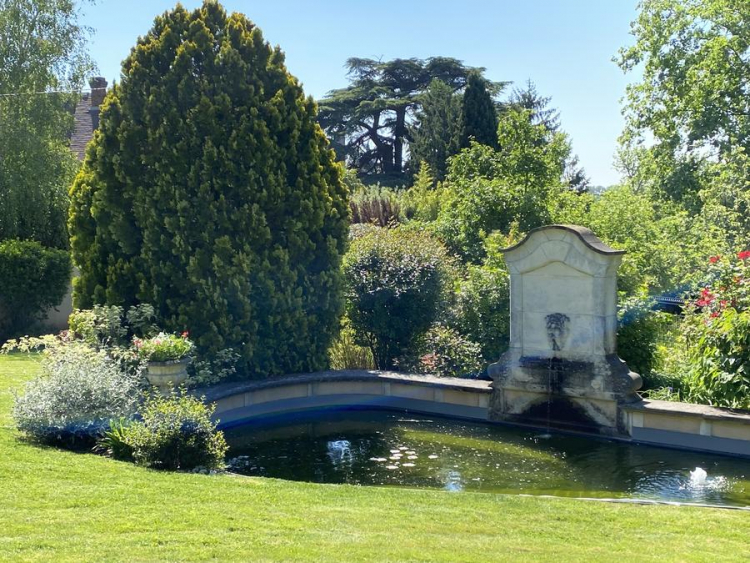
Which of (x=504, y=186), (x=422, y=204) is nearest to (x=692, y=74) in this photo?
(x=422, y=204)

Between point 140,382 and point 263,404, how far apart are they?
203cm

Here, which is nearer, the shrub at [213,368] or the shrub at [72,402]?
the shrub at [72,402]

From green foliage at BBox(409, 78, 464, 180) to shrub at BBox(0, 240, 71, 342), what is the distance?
18774 millimetres

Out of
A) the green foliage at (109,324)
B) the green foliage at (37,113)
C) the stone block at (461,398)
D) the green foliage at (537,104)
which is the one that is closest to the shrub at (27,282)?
the green foliage at (37,113)

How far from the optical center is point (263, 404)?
1059 cm

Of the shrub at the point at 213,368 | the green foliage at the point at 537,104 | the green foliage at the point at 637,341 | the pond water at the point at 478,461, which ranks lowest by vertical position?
the pond water at the point at 478,461

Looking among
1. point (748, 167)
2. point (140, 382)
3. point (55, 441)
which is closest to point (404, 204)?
point (748, 167)

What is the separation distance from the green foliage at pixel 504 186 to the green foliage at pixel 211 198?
185 inches

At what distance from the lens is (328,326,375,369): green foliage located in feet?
42.8

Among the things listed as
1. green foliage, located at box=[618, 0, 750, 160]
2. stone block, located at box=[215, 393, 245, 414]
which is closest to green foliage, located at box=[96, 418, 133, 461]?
stone block, located at box=[215, 393, 245, 414]

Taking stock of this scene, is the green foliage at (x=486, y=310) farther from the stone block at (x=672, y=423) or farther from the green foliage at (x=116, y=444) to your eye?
the green foliage at (x=116, y=444)

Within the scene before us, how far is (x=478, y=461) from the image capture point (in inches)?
332

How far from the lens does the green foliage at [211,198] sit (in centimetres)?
1059

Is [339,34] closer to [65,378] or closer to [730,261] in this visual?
[730,261]
